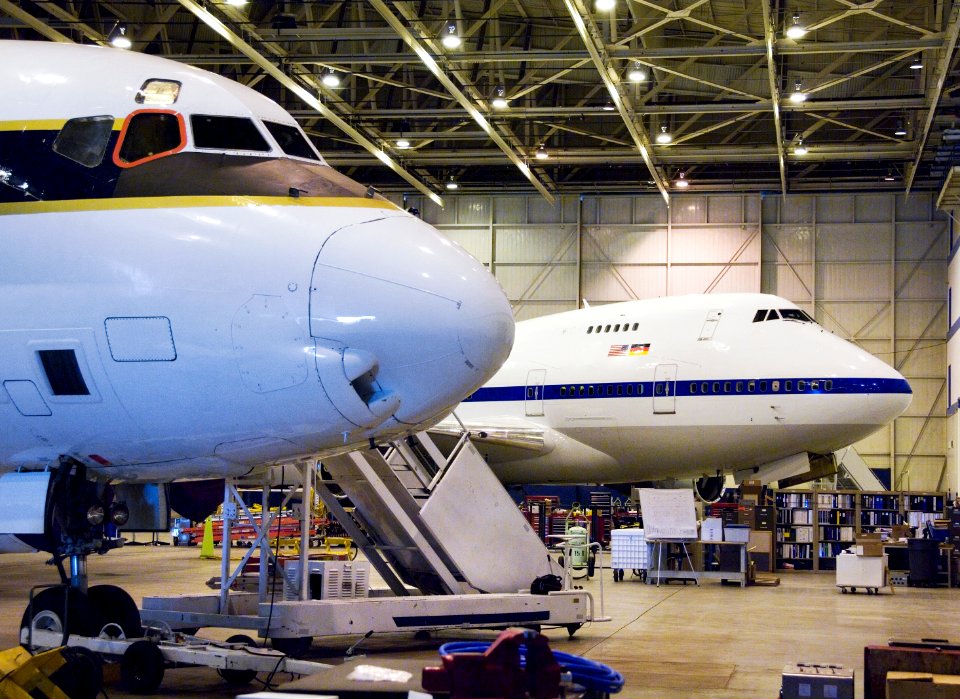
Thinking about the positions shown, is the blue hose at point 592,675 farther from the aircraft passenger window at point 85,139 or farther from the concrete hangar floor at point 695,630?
the aircraft passenger window at point 85,139

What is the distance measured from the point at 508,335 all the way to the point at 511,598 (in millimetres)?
4226

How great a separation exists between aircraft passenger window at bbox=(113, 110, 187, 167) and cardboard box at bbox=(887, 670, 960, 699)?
17.0ft

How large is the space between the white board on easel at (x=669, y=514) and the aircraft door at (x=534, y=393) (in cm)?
442

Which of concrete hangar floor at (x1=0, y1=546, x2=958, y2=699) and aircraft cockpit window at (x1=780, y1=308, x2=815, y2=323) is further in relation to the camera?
aircraft cockpit window at (x1=780, y1=308, x2=815, y2=323)

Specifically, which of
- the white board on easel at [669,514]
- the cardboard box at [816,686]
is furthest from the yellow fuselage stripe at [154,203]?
the white board on easel at [669,514]

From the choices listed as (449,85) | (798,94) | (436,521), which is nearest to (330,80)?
(449,85)

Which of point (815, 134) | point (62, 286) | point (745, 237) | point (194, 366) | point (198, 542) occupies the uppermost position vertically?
point (815, 134)

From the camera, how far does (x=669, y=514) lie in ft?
64.9

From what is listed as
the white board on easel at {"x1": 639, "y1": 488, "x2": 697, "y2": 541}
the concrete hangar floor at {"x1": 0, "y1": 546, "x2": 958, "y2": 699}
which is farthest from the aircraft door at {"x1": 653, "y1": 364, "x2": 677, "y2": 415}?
the concrete hangar floor at {"x1": 0, "y1": 546, "x2": 958, "y2": 699}

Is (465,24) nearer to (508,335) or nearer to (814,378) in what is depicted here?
(814,378)

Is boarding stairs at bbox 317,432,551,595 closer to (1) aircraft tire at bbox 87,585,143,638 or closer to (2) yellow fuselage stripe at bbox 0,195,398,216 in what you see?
(1) aircraft tire at bbox 87,585,143,638

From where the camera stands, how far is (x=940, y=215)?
39.1 m

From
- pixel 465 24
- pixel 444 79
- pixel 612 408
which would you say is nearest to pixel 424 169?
pixel 465 24

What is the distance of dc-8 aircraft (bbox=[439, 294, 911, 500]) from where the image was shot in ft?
68.7
